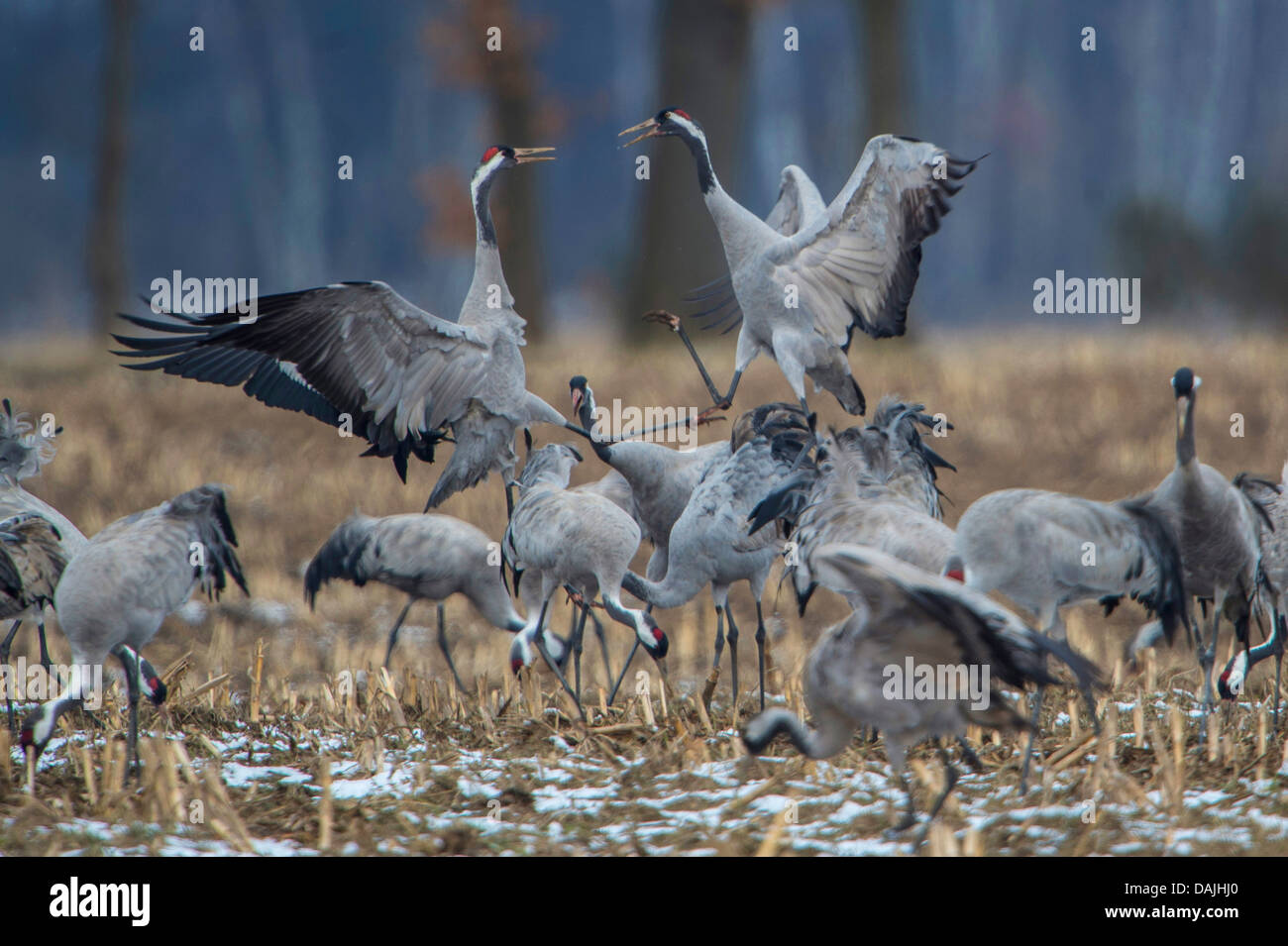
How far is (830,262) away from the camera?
5430 millimetres

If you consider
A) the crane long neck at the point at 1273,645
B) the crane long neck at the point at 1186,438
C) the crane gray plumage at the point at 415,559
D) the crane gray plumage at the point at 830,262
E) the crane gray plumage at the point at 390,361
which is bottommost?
the crane long neck at the point at 1273,645

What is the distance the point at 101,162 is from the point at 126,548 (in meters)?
10.4

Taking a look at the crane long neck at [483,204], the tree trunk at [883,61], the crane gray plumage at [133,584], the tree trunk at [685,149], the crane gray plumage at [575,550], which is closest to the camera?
the crane gray plumage at [133,584]

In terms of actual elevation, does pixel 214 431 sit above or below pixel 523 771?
above

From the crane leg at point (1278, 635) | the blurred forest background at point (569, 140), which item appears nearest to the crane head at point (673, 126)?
the crane leg at point (1278, 635)

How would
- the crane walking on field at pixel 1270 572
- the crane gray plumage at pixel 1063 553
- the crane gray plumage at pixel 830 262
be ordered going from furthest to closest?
the crane gray plumage at pixel 830 262 < the crane walking on field at pixel 1270 572 < the crane gray plumage at pixel 1063 553

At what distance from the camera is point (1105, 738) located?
395cm

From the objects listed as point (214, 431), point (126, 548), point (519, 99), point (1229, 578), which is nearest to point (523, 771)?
point (126, 548)

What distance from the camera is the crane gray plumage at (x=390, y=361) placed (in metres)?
4.75

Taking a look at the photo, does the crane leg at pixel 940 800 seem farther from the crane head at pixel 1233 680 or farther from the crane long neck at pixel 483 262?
the crane long neck at pixel 483 262

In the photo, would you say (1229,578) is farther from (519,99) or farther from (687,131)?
(519,99)

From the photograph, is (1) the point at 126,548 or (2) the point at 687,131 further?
(2) the point at 687,131

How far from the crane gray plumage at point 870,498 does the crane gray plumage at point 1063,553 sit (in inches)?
6.1

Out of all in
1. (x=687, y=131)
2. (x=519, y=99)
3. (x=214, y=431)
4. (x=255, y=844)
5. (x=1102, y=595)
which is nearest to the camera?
(x=255, y=844)
